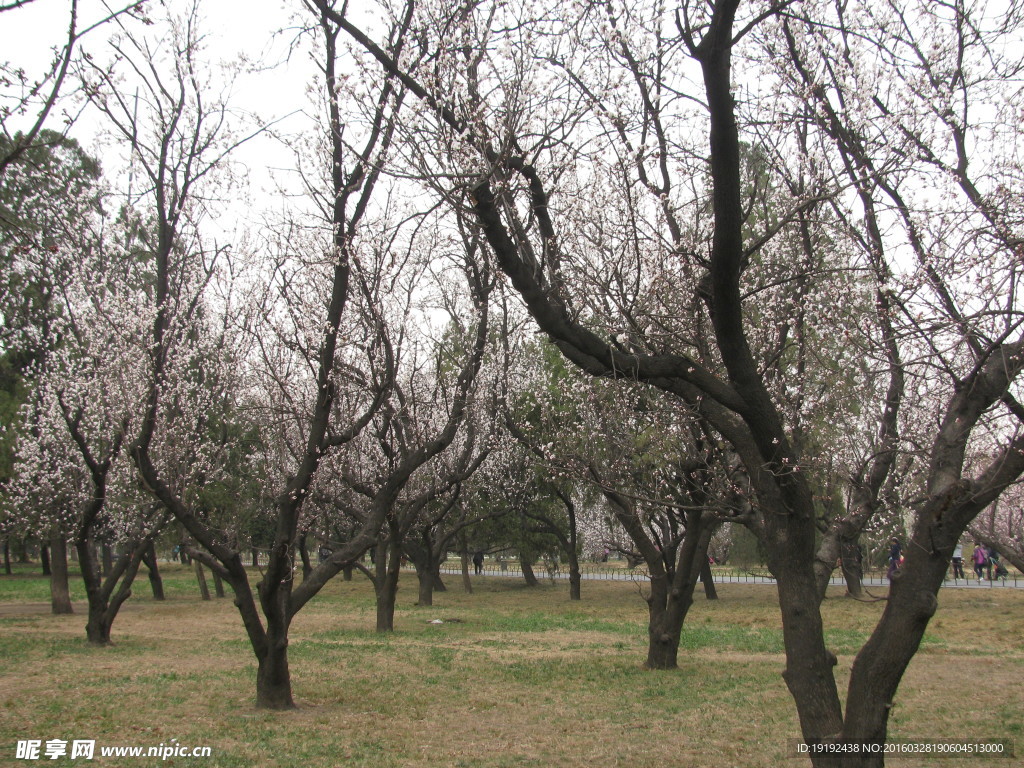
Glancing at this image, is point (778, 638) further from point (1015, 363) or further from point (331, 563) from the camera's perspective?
point (1015, 363)

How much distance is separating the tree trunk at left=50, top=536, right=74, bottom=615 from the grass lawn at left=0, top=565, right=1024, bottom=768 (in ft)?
4.99

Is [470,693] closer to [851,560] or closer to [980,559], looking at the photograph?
[851,560]

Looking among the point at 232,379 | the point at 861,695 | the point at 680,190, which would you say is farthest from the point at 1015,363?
the point at 232,379

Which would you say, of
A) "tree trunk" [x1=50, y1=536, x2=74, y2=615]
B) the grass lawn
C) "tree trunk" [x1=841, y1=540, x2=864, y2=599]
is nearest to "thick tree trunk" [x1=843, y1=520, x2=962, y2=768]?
"tree trunk" [x1=841, y1=540, x2=864, y2=599]

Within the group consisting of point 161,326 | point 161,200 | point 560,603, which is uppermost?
point 161,200

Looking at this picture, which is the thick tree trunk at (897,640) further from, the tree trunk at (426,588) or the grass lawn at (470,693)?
the tree trunk at (426,588)

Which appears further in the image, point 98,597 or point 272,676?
point 98,597

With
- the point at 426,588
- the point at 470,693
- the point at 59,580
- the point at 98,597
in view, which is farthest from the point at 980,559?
the point at 59,580

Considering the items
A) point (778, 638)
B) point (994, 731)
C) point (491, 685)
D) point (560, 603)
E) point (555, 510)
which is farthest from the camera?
point (555, 510)

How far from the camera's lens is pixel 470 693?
1021 cm

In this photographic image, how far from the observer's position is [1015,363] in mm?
4715

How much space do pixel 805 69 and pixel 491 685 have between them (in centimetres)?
815

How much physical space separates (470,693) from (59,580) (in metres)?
15.8

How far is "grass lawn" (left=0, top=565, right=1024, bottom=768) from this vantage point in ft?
23.9
